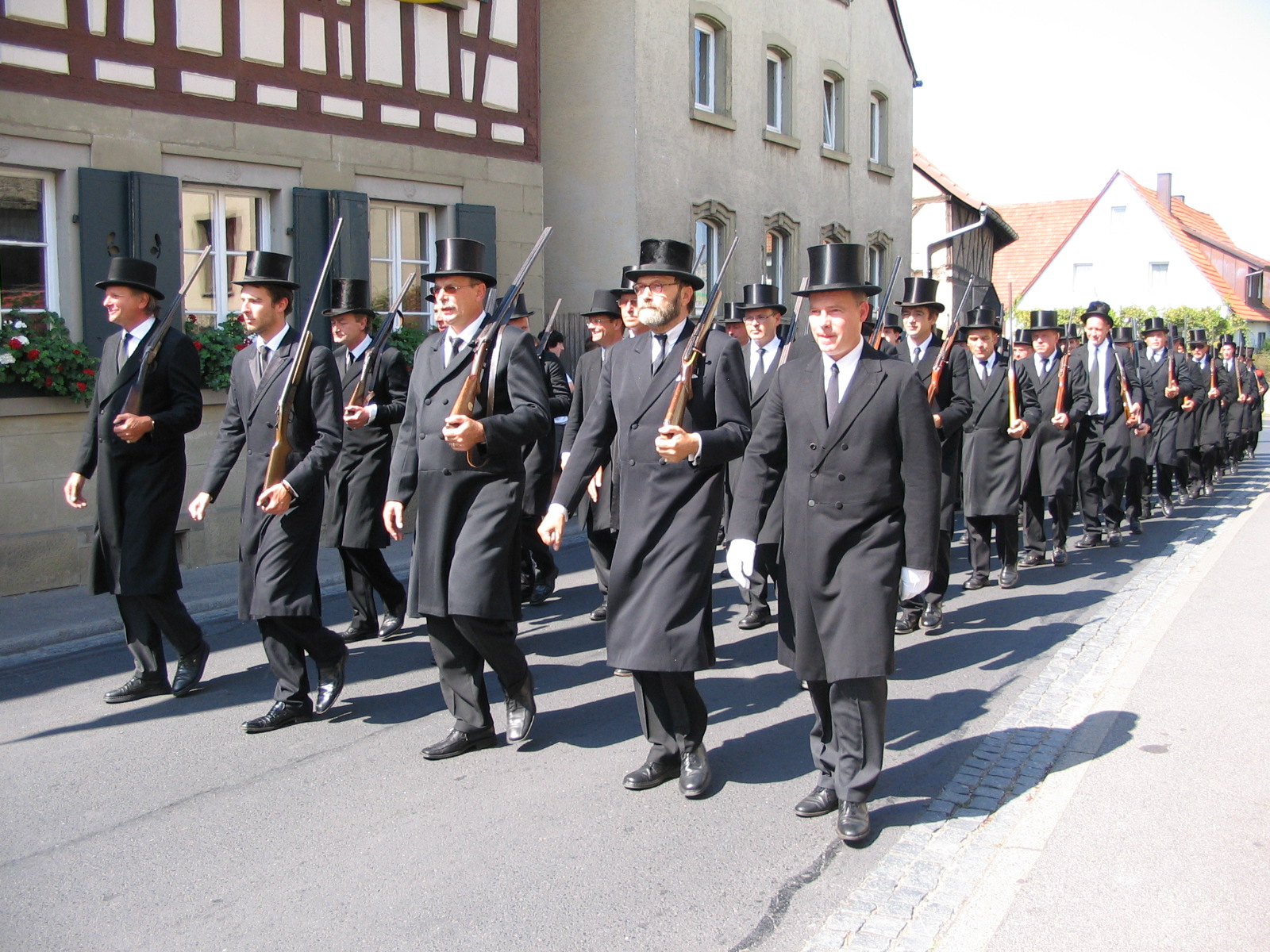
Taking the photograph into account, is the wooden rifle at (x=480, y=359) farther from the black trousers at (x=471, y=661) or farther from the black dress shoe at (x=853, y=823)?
the black dress shoe at (x=853, y=823)

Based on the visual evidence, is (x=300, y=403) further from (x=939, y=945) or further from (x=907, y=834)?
(x=939, y=945)

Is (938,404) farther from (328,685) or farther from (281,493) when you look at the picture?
(281,493)

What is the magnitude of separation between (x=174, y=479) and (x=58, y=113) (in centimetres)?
534

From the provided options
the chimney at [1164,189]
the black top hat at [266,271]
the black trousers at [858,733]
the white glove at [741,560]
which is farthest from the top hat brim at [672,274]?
the chimney at [1164,189]

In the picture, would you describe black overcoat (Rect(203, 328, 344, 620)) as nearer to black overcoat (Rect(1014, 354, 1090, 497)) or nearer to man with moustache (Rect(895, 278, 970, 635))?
man with moustache (Rect(895, 278, 970, 635))

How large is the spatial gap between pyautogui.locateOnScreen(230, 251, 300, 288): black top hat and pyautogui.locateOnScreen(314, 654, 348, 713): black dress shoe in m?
1.80

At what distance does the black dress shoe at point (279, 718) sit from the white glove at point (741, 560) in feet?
7.95

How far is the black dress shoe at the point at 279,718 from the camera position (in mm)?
5695

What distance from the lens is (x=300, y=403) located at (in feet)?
19.2

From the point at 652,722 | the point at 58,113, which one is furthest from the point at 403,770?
the point at 58,113

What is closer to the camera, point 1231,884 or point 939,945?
point 939,945

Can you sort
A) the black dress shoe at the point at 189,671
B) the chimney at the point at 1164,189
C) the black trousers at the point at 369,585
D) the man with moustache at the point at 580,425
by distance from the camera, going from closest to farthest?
1. the black dress shoe at the point at 189,671
2. the man with moustache at the point at 580,425
3. the black trousers at the point at 369,585
4. the chimney at the point at 1164,189

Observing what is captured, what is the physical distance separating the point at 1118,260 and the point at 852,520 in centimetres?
5878

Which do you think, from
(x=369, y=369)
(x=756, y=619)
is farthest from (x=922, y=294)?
(x=369, y=369)
